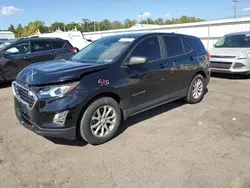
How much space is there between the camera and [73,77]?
3238 mm

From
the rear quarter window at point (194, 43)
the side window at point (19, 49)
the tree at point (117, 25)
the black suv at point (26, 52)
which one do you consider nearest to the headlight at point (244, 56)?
the rear quarter window at point (194, 43)

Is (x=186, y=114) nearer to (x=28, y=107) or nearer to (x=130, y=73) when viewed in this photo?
(x=130, y=73)

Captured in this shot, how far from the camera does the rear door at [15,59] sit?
7.90m

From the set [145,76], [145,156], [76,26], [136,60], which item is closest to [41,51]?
[145,76]

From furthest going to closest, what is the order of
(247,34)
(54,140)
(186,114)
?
1. (247,34)
2. (186,114)
3. (54,140)

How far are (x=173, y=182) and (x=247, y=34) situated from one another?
8.28 metres

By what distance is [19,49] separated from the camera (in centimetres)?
823

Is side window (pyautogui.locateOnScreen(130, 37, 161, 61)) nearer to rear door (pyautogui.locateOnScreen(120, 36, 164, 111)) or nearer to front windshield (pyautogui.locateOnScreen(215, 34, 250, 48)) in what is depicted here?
rear door (pyautogui.locateOnScreen(120, 36, 164, 111))

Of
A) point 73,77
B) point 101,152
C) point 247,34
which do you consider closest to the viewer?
point 73,77

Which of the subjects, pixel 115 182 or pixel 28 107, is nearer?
pixel 115 182

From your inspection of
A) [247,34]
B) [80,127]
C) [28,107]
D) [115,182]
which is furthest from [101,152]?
[247,34]

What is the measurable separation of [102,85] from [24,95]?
1.19 meters

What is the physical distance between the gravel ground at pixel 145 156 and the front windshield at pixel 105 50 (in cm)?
135

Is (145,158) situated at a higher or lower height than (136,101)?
lower
